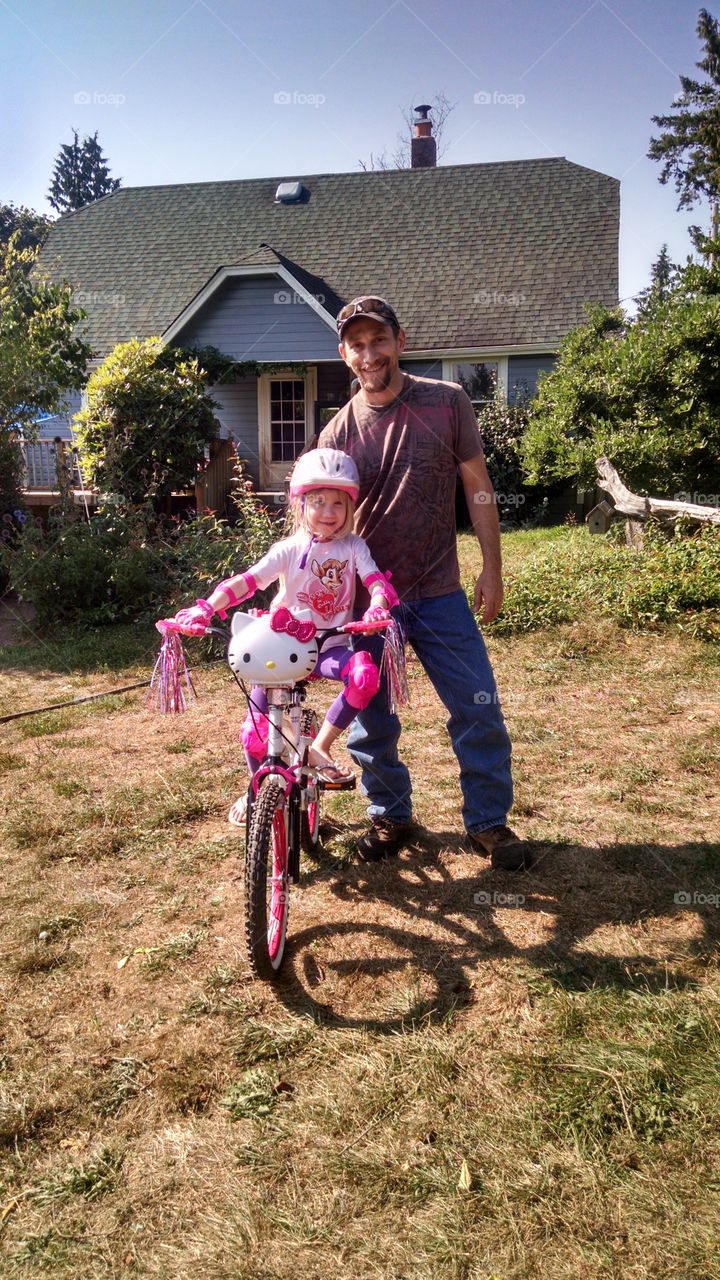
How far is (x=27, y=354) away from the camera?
396 inches

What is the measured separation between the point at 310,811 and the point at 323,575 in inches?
43.4

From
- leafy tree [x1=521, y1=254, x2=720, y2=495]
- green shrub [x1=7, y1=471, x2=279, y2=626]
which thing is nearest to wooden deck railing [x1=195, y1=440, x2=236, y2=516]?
green shrub [x1=7, y1=471, x2=279, y2=626]

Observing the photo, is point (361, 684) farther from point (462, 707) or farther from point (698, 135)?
point (698, 135)

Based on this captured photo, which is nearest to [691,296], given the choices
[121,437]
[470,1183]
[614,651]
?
[614,651]

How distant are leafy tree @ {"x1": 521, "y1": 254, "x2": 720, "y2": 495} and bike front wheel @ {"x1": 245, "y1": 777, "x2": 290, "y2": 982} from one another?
25.9 feet

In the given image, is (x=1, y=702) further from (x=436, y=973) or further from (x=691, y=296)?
(x=691, y=296)

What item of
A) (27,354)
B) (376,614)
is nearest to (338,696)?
(376,614)

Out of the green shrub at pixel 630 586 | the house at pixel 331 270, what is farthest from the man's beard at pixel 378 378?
the house at pixel 331 270

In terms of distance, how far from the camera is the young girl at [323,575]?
3080 mm

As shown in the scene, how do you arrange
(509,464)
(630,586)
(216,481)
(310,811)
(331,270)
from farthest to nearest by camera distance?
(331,270), (509,464), (216,481), (630,586), (310,811)

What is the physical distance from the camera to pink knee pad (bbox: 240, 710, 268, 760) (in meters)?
3.10

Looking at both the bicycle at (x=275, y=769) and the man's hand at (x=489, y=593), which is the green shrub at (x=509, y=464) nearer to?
the man's hand at (x=489, y=593)

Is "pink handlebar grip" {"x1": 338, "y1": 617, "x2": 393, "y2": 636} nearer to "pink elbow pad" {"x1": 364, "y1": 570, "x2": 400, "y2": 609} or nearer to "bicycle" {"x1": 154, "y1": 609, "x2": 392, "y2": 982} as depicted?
"bicycle" {"x1": 154, "y1": 609, "x2": 392, "y2": 982}

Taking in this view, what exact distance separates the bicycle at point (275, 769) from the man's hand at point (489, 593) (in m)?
0.79
